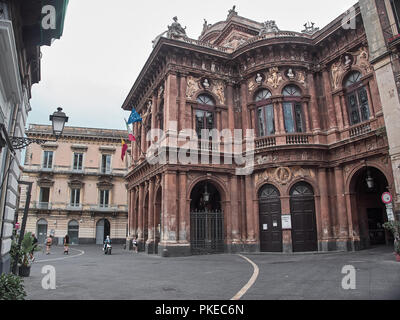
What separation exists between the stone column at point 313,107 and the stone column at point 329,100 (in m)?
0.68

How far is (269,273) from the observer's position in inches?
432

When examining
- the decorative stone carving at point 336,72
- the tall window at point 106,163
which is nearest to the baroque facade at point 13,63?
the decorative stone carving at point 336,72

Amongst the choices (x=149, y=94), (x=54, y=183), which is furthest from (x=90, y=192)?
(x=149, y=94)

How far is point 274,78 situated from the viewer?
20.6m

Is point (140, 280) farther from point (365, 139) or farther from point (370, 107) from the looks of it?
point (370, 107)

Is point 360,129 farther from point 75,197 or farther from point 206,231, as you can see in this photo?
point 75,197

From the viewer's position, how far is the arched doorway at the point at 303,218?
18.8 meters

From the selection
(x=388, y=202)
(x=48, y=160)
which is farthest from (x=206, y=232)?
(x=48, y=160)

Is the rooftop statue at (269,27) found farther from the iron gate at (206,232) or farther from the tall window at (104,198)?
the tall window at (104,198)

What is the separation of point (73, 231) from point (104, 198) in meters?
5.74

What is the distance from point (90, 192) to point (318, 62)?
33.6 metres

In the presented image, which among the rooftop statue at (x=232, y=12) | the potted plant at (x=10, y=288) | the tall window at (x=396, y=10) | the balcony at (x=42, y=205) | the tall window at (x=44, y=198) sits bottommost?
the potted plant at (x=10, y=288)

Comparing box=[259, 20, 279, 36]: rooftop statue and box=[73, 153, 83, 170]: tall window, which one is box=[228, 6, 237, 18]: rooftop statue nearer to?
box=[259, 20, 279, 36]: rooftop statue

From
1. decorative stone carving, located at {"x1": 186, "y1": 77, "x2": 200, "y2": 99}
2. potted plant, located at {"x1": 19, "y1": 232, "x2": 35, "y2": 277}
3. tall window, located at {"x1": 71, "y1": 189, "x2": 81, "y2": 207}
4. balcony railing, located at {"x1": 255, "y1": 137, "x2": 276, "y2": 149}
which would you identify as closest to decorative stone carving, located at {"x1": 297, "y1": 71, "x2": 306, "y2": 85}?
balcony railing, located at {"x1": 255, "y1": 137, "x2": 276, "y2": 149}
